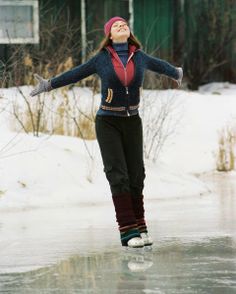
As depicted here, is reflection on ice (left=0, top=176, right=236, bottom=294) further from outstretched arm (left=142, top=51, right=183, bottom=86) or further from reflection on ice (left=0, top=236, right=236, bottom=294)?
outstretched arm (left=142, top=51, right=183, bottom=86)

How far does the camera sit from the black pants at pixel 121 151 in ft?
28.5

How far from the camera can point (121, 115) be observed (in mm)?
8688

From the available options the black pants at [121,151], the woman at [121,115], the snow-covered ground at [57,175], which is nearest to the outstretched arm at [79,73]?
the woman at [121,115]

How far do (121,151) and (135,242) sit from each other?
2.37 ft

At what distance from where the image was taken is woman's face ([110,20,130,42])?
8.75 m

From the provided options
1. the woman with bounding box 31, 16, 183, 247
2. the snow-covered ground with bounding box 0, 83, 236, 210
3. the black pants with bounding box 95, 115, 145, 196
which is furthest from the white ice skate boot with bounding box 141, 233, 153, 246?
the snow-covered ground with bounding box 0, 83, 236, 210

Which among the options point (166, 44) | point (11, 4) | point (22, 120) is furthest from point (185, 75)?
point (22, 120)

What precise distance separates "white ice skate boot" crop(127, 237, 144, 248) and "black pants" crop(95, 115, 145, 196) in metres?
0.38

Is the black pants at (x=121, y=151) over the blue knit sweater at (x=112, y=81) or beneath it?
beneath

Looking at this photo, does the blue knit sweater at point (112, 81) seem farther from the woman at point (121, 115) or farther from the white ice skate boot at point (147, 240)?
the white ice skate boot at point (147, 240)

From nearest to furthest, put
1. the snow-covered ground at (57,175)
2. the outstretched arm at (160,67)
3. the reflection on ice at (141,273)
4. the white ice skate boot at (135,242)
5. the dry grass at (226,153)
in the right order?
the reflection on ice at (141,273), the white ice skate boot at (135,242), the outstretched arm at (160,67), the snow-covered ground at (57,175), the dry grass at (226,153)

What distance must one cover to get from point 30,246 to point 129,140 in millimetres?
1210

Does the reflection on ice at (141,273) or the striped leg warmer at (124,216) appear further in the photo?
the striped leg warmer at (124,216)

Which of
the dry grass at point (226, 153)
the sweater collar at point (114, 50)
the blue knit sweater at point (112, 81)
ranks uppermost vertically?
the sweater collar at point (114, 50)
